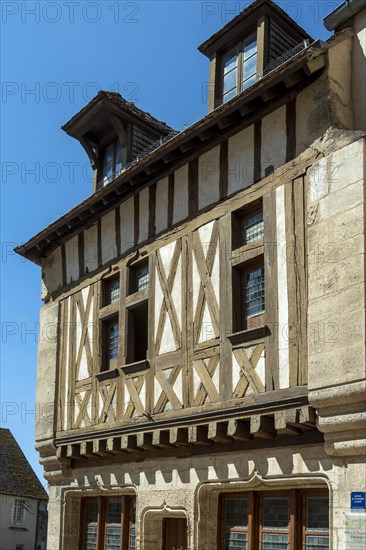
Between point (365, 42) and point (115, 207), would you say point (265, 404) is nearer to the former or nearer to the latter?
point (365, 42)

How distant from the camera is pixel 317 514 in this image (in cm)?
799

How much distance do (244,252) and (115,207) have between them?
3363mm

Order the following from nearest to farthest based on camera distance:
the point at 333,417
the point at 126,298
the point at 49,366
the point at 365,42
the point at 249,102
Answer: the point at 333,417 → the point at 365,42 → the point at 249,102 → the point at 126,298 → the point at 49,366

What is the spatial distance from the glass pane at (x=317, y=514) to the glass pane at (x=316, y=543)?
0.28ft

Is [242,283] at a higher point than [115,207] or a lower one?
lower

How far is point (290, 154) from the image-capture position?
854 centimetres

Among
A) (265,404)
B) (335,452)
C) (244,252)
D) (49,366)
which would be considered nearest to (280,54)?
(244,252)

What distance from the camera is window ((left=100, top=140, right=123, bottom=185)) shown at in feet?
42.1

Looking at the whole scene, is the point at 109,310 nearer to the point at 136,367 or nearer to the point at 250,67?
the point at 136,367

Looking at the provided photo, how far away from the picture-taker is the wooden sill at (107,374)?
1098 centimetres

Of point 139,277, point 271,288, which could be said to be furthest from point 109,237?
point 271,288

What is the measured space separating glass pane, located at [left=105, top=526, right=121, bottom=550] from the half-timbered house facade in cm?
4

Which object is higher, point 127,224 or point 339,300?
point 127,224

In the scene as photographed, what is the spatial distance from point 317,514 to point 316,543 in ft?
0.94
